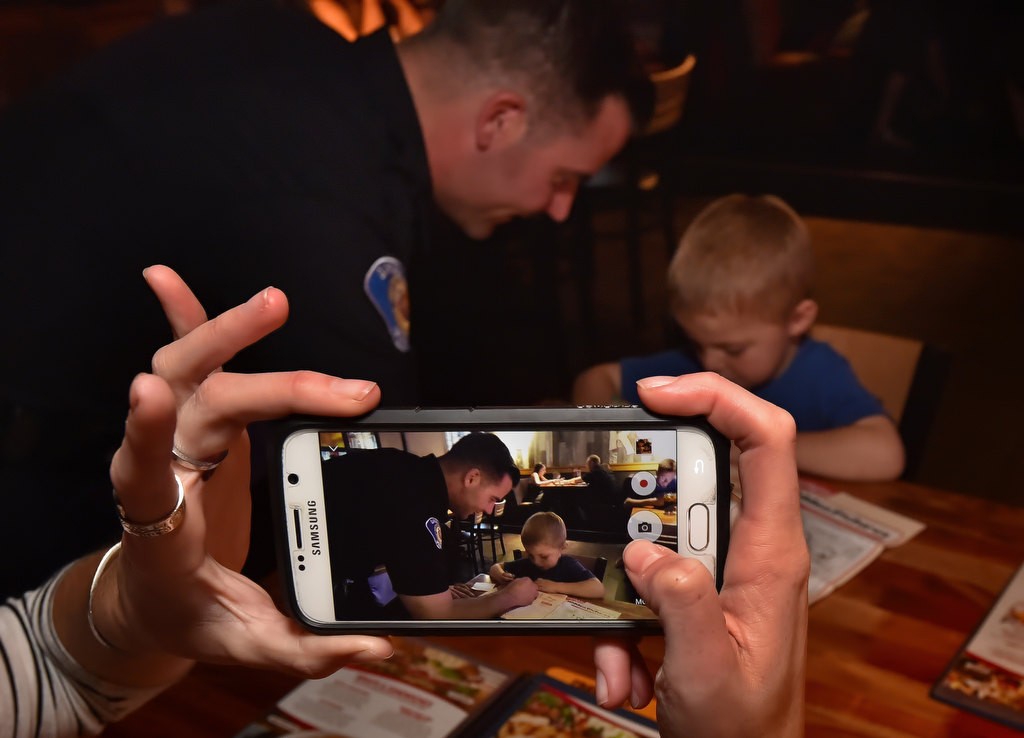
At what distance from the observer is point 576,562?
0.63 metres

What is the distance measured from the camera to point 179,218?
3.76ft

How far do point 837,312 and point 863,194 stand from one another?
31 centimetres

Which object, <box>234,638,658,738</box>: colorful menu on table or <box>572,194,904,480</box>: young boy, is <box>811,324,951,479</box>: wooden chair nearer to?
<box>572,194,904,480</box>: young boy

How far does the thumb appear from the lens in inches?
20.9

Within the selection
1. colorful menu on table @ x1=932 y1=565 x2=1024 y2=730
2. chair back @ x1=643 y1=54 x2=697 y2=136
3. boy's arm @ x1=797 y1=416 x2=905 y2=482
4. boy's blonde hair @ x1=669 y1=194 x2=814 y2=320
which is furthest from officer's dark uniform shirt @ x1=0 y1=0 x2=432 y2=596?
chair back @ x1=643 y1=54 x2=697 y2=136

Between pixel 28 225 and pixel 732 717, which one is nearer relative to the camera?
pixel 732 717

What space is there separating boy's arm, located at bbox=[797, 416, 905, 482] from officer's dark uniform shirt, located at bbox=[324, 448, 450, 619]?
0.80 meters

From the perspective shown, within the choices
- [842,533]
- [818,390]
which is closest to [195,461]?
[842,533]

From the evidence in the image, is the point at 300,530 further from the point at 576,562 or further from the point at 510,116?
the point at 510,116

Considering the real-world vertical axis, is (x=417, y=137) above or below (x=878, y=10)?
below

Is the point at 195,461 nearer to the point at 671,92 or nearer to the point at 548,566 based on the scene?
the point at 548,566

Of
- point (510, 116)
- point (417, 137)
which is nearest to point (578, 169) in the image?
point (510, 116)

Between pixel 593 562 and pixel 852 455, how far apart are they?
0.80 metres

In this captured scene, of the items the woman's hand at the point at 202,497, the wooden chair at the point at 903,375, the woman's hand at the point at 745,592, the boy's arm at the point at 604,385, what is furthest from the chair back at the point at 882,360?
the woman's hand at the point at 202,497
